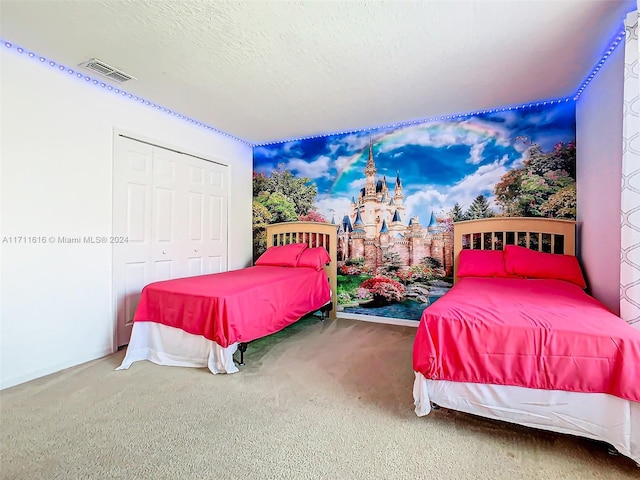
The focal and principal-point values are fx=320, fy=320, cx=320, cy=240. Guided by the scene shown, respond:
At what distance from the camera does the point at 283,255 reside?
4086 mm

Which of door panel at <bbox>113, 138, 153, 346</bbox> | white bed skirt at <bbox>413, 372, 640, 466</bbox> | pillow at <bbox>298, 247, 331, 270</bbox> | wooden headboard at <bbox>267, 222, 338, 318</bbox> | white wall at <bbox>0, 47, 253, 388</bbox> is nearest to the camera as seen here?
white bed skirt at <bbox>413, 372, 640, 466</bbox>

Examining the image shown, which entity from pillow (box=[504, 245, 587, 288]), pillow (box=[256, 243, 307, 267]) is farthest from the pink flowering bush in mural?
pillow (box=[504, 245, 587, 288])

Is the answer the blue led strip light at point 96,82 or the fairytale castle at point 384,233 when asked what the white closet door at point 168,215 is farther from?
the fairytale castle at point 384,233

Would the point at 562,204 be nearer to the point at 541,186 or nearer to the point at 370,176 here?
the point at 541,186

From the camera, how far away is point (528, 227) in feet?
10.8

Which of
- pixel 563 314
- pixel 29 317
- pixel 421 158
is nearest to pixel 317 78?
pixel 421 158

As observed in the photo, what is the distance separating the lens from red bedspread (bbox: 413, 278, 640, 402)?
146 centimetres

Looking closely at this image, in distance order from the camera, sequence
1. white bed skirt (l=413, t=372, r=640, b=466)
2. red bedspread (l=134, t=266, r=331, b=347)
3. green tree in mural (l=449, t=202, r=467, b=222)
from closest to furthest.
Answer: white bed skirt (l=413, t=372, r=640, b=466)
red bedspread (l=134, t=266, r=331, b=347)
green tree in mural (l=449, t=202, r=467, b=222)

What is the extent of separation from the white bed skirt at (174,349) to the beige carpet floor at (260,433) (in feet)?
0.26

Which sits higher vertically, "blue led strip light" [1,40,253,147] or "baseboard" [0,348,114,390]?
"blue led strip light" [1,40,253,147]

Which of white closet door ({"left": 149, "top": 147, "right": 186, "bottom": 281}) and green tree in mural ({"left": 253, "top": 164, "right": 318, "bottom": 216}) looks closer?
white closet door ({"left": 149, "top": 147, "right": 186, "bottom": 281})

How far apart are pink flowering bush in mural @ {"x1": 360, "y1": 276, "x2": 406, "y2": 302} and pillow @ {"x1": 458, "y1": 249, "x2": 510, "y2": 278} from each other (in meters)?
0.83

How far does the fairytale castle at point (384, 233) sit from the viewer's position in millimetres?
3768

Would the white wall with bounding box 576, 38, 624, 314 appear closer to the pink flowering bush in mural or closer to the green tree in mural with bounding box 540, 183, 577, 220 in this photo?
the green tree in mural with bounding box 540, 183, 577, 220
